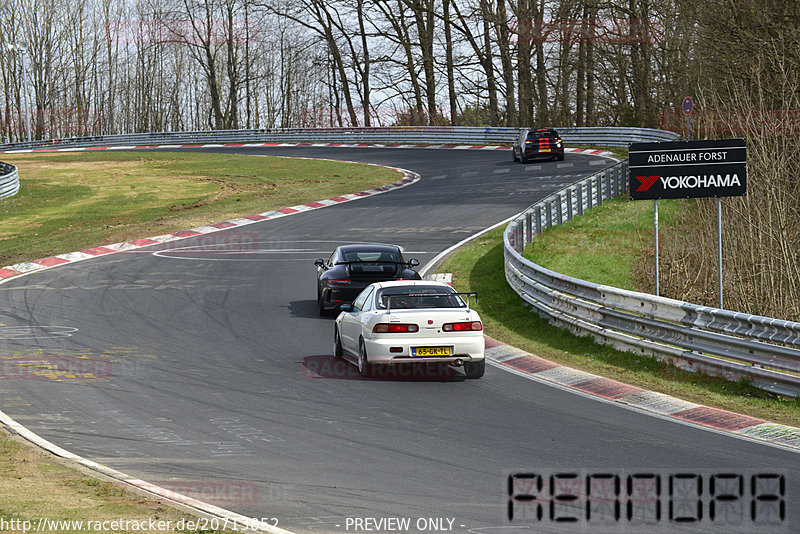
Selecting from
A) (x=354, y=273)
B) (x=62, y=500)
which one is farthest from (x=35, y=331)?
(x=62, y=500)

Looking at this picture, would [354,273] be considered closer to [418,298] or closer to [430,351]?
[418,298]

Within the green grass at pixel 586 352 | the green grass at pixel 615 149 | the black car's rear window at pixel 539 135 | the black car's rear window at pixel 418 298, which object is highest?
the black car's rear window at pixel 539 135

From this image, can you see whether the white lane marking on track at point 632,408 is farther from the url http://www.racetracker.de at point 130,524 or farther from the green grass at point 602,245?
the green grass at point 602,245

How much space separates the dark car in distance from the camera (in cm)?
4784

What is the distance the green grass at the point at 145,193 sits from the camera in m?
33.7

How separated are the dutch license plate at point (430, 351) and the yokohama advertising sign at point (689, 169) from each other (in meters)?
4.56

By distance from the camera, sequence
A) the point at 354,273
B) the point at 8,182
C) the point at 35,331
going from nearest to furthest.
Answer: the point at 35,331 < the point at 354,273 < the point at 8,182

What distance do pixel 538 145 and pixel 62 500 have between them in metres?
41.9

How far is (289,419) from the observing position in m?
11.3

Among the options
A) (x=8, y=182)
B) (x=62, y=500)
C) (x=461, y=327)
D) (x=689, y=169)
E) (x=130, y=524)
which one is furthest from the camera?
(x=8, y=182)

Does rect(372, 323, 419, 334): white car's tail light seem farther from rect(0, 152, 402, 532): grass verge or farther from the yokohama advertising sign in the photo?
rect(0, 152, 402, 532): grass verge

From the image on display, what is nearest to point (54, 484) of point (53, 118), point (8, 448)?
point (8, 448)

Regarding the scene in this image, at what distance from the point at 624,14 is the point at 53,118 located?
71115 mm

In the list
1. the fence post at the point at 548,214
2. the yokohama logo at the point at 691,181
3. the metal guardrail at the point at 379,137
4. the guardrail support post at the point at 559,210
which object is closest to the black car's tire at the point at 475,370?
the yokohama logo at the point at 691,181
